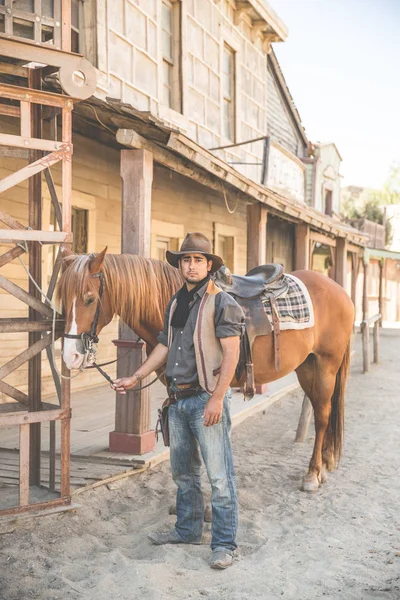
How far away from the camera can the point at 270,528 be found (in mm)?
4223

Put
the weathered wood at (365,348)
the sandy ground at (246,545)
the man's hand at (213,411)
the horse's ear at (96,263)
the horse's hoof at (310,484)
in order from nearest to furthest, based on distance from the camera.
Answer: the sandy ground at (246,545) → the man's hand at (213,411) → the horse's ear at (96,263) → the horse's hoof at (310,484) → the weathered wood at (365,348)

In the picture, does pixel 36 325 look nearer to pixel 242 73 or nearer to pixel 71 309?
pixel 71 309

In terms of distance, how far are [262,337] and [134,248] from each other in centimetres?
138

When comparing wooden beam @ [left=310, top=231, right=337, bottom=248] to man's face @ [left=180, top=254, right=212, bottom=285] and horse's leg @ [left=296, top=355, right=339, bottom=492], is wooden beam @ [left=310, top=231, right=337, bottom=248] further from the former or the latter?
man's face @ [left=180, top=254, right=212, bottom=285]

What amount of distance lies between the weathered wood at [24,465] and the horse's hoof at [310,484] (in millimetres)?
2323

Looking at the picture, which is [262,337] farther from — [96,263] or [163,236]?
[163,236]

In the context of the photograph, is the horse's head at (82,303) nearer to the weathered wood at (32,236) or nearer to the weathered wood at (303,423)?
the weathered wood at (32,236)

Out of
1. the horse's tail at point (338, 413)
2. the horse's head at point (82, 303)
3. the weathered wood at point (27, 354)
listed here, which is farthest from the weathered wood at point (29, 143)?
the horse's tail at point (338, 413)

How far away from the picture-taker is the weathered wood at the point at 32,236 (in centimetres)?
387

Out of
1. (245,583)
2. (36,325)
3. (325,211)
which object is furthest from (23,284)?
(325,211)

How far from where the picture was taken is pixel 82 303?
3775 mm

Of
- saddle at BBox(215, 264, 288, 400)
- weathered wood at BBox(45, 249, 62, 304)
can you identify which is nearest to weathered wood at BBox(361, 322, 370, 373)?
saddle at BBox(215, 264, 288, 400)

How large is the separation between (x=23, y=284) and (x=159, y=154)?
8.80 ft

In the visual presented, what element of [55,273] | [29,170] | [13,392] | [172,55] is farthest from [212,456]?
[172,55]
